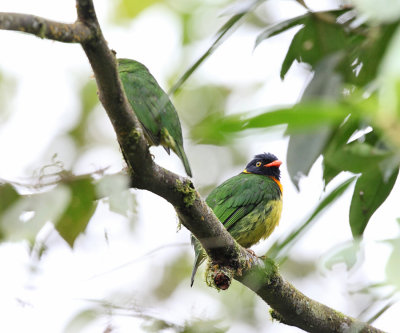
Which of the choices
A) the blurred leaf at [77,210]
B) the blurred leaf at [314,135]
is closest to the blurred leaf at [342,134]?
the blurred leaf at [314,135]

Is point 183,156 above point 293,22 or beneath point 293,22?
beneath

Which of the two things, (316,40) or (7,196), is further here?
(316,40)

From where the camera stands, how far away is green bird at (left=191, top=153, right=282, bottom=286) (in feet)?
15.4

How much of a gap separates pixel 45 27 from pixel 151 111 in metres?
2.18

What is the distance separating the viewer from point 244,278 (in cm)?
334

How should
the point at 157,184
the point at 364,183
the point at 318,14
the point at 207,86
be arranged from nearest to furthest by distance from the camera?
the point at 364,183 < the point at 318,14 < the point at 157,184 < the point at 207,86

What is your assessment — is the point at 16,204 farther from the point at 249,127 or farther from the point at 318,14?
the point at 318,14

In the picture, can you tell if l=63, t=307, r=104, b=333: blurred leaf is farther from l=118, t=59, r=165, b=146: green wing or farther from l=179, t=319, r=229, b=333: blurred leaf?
l=118, t=59, r=165, b=146: green wing

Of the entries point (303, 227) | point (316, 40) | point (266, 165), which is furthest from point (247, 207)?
point (303, 227)

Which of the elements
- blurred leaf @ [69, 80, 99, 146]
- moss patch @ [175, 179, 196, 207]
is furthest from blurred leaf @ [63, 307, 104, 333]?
blurred leaf @ [69, 80, 99, 146]

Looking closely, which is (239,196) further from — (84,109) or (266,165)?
(84,109)

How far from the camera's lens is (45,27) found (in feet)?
5.41

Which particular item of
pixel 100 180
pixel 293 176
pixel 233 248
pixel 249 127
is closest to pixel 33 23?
pixel 100 180

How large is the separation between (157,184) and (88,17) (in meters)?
0.93
